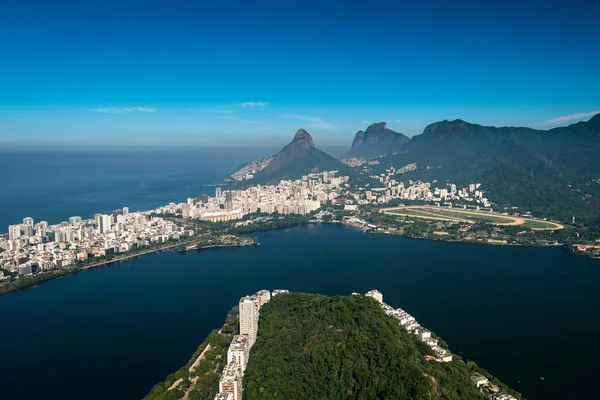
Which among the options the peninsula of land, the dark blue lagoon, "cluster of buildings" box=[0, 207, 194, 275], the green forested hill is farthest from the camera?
"cluster of buildings" box=[0, 207, 194, 275]

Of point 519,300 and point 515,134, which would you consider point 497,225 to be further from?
point 515,134

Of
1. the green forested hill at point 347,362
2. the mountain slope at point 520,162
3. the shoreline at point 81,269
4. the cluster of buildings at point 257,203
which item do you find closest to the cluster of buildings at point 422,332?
the green forested hill at point 347,362

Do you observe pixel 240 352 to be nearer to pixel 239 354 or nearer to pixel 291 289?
pixel 239 354

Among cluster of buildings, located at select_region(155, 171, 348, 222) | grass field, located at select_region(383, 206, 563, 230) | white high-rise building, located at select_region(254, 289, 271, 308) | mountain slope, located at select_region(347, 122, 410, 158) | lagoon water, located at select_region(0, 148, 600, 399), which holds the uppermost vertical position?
mountain slope, located at select_region(347, 122, 410, 158)

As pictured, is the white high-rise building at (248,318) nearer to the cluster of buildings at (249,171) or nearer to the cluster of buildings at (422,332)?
the cluster of buildings at (422,332)

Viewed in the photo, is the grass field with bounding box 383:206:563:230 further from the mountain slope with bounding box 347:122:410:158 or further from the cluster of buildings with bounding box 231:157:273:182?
the mountain slope with bounding box 347:122:410:158

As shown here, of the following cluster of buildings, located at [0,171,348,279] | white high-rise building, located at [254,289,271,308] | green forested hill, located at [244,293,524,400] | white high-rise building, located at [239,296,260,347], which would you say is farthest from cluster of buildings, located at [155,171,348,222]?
green forested hill, located at [244,293,524,400]

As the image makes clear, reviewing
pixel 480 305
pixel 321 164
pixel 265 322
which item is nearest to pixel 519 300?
pixel 480 305

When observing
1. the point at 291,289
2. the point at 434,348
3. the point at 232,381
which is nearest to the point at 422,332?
the point at 434,348
